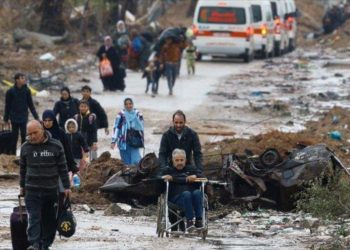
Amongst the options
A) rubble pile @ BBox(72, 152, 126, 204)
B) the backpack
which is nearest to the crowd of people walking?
rubble pile @ BBox(72, 152, 126, 204)

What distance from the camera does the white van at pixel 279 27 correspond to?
49.7m

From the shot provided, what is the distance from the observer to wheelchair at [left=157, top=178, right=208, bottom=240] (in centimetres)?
1373

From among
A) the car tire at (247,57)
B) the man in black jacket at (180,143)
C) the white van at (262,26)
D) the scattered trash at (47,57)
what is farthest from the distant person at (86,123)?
the white van at (262,26)

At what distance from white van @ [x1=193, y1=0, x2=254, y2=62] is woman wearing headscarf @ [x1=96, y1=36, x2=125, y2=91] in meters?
11.0

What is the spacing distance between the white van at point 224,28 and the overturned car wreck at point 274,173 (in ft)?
88.7

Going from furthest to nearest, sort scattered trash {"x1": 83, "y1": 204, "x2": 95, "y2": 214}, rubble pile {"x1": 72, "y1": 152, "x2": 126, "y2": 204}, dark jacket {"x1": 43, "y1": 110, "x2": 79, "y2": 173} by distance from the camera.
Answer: rubble pile {"x1": 72, "y1": 152, "x2": 126, "y2": 204} → scattered trash {"x1": 83, "y1": 204, "x2": 95, "y2": 214} → dark jacket {"x1": 43, "y1": 110, "x2": 79, "y2": 173}

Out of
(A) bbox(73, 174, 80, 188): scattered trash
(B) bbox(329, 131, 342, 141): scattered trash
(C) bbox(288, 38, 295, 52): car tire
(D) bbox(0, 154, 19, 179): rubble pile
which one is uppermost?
(A) bbox(73, 174, 80, 188): scattered trash

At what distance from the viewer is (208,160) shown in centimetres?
1692

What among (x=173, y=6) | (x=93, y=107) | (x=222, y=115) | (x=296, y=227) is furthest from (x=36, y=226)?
(x=173, y=6)

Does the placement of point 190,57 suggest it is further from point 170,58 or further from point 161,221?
point 161,221

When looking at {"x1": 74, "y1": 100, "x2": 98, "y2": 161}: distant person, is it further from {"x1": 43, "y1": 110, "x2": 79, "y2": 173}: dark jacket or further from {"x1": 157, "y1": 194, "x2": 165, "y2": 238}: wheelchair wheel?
{"x1": 157, "y1": 194, "x2": 165, "y2": 238}: wheelchair wheel

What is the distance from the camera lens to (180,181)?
551 inches

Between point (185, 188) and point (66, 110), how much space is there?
5.79 metres

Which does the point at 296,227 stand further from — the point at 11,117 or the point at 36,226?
the point at 11,117
